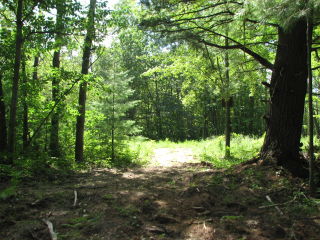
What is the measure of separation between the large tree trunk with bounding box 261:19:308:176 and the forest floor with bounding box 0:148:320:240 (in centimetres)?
53

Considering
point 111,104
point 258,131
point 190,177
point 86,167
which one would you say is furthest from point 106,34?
point 258,131

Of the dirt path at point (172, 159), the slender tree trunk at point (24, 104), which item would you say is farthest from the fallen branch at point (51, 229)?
the dirt path at point (172, 159)

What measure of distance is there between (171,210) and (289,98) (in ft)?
12.4

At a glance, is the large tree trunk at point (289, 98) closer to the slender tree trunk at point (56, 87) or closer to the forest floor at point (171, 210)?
the forest floor at point (171, 210)

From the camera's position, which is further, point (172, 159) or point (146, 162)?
point (172, 159)

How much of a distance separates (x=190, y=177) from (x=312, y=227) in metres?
3.40

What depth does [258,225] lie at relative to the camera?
127 inches

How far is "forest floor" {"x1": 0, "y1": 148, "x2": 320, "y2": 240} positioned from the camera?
3.08 meters

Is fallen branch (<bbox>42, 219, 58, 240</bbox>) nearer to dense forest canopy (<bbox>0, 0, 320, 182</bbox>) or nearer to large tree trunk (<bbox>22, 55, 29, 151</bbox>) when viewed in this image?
dense forest canopy (<bbox>0, 0, 320, 182</bbox>)

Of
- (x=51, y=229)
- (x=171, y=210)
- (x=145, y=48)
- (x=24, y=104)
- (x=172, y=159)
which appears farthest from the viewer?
(x=172, y=159)

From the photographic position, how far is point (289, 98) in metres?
5.30

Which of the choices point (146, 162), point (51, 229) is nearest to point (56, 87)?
point (146, 162)

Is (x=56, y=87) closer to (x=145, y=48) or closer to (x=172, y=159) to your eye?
(x=145, y=48)

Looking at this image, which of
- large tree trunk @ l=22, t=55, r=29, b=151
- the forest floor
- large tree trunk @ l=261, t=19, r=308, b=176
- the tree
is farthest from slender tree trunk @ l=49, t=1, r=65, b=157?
large tree trunk @ l=261, t=19, r=308, b=176
